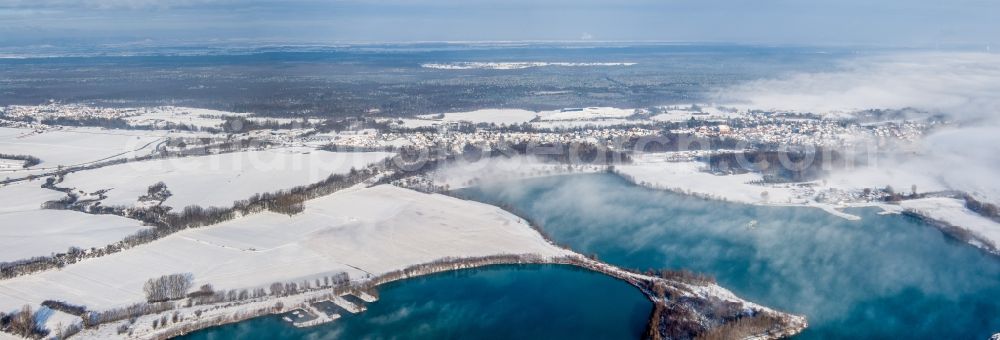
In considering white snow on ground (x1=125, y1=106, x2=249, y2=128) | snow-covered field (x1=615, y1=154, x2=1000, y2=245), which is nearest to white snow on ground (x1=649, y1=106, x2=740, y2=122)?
snow-covered field (x1=615, y1=154, x2=1000, y2=245)

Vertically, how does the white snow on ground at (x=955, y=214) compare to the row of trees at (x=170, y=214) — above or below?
below

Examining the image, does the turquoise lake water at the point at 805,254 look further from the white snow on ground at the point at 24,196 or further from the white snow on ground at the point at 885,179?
the white snow on ground at the point at 24,196

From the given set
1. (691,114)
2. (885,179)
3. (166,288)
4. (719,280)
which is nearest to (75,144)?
(166,288)

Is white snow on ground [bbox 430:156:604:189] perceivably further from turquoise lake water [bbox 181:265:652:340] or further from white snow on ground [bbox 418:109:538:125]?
white snow on ground [bbox 418:109:538:125]

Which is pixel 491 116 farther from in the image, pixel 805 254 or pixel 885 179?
pixel 805 254

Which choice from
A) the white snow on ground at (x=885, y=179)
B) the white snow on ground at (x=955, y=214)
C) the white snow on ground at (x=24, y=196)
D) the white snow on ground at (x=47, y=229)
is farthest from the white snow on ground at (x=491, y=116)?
the white snow on ground at (x=47, y=229)

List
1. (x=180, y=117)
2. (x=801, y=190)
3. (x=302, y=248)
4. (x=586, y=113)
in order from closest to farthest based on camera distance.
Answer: (x=302, y=248), (x=801, y=190), (x=180, y=117), (x=586, y=113)
